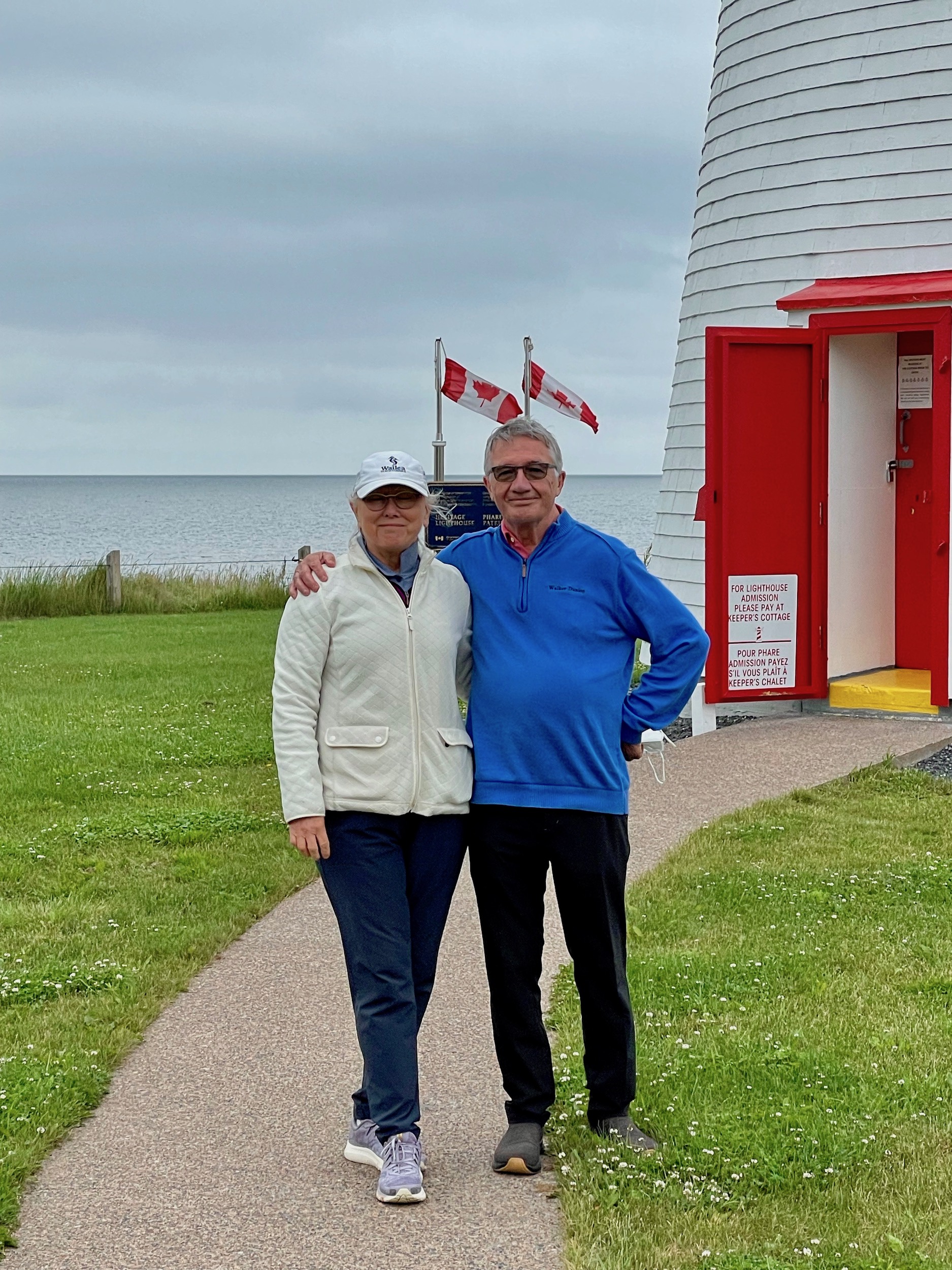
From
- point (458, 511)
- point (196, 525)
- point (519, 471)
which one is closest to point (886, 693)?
point (458, 511)

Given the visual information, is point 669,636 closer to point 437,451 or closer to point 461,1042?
point 461,1042

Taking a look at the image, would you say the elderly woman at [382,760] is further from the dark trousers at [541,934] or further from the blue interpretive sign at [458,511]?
the blue interpretive sign at [458,511]

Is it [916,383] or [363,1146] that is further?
[916,383]

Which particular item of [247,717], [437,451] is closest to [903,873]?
[247,717]

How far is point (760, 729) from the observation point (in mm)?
10500

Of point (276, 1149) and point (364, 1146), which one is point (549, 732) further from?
point (276, 1149)

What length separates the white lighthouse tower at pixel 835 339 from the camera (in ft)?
34.4

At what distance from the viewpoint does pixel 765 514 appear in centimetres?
1065

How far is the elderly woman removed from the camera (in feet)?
12.3

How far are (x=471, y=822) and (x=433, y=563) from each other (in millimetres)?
671

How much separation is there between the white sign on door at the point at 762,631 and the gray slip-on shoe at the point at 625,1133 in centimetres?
681

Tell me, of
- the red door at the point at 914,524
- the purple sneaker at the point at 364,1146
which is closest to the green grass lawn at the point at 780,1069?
the purple sneaker at the point at 364,1146

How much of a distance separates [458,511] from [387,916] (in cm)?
934

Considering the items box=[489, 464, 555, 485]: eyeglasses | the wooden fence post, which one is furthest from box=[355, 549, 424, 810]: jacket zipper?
the wooden fence post
